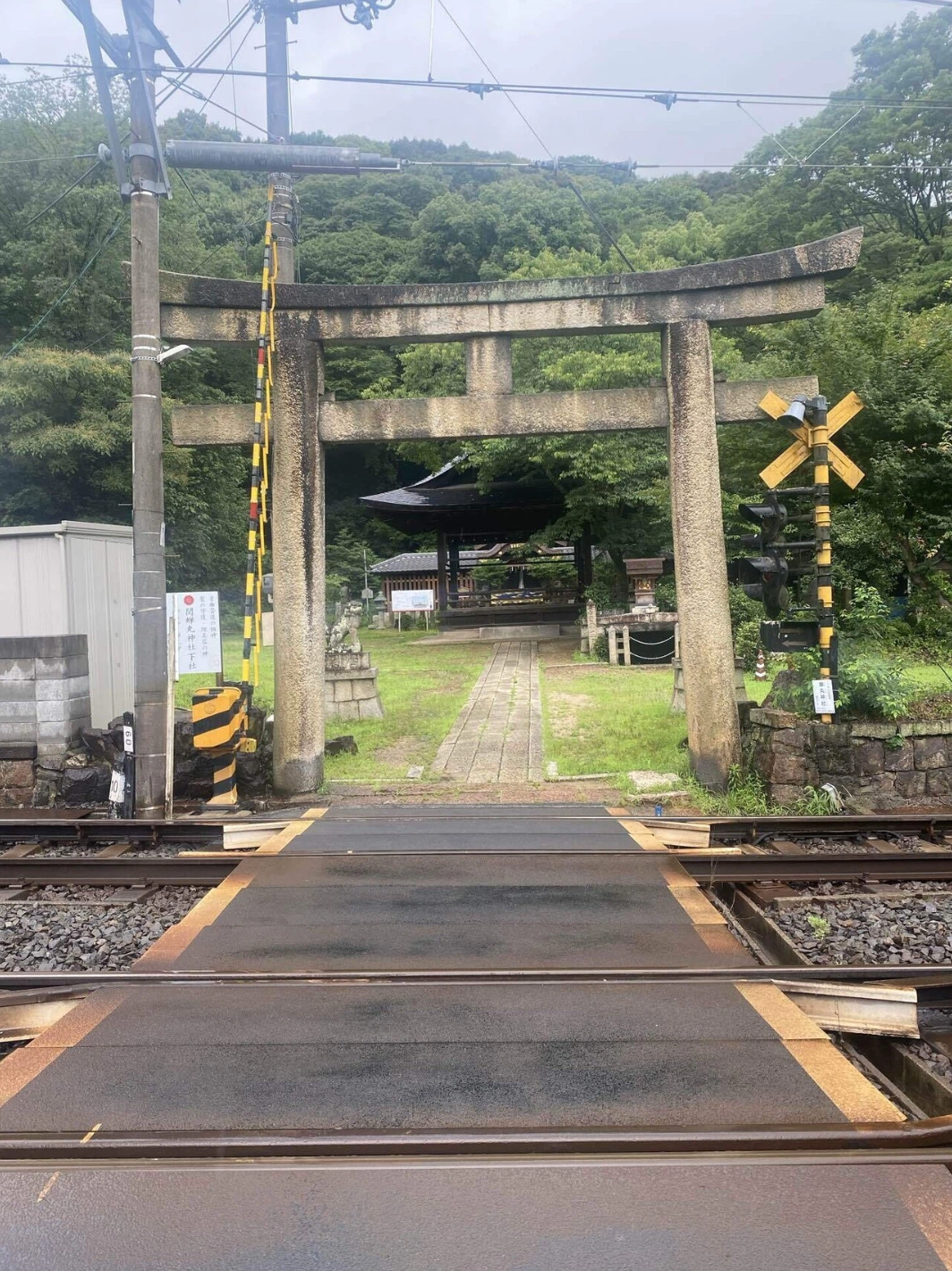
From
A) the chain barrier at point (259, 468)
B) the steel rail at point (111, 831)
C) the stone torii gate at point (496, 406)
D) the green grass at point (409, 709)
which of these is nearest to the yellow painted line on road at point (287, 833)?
the steel rail at point (111, 831)

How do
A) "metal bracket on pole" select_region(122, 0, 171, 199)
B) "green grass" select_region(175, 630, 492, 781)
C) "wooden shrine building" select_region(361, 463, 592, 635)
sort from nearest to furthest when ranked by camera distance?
"metal bracket on pole" select_region(122, 0, 171, 199), "green grass" select_region(175, 630, 492, 781), "wooden shrine building" select_region(361, 463, 592, 635)

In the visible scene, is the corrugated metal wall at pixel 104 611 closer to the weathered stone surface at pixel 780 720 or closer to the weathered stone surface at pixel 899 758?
the weathered stone surface at pixel 780 720

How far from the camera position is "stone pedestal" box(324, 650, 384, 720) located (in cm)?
1194

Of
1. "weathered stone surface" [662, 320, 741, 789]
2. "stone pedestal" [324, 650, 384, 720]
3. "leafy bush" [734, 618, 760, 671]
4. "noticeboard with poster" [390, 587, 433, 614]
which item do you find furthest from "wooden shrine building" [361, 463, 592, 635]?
"weathered stone surface" [662, 320, 741, 789]

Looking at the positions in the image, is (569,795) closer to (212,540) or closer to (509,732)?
(509,732)

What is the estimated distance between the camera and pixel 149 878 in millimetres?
5730

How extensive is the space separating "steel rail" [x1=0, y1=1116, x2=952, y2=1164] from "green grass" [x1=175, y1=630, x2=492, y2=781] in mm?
Result: 6357

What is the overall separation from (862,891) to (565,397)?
5.38 meters

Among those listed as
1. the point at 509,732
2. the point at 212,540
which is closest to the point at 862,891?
the point at 509,732

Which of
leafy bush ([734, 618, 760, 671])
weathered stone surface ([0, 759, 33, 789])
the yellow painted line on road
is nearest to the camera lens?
the yellow painted line on road

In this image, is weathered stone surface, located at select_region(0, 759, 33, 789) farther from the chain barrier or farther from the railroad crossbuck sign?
the railroad crossbuck sign

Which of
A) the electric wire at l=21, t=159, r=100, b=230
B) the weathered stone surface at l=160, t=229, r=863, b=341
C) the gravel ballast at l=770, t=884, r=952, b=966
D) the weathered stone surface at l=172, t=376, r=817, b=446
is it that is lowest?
the gravel ballast at l=770, t=884, r=952, b=966

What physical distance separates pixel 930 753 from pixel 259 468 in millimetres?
6915

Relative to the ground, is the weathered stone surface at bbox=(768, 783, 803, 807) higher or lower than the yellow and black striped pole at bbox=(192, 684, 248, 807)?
lower
